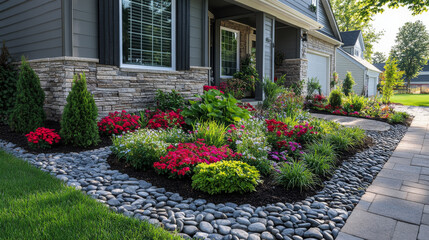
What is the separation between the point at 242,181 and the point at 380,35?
35471 mm

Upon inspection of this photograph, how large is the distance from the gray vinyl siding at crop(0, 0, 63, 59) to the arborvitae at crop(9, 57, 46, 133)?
534 millimetres

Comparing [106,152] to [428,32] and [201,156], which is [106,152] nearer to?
[201,156]

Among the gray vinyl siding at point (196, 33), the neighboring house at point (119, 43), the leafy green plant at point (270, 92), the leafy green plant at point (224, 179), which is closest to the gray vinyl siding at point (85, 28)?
the neighboring house at point (119, 43)

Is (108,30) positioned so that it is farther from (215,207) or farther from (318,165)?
(318,165)

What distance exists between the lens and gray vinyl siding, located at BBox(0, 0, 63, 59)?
466 centimetres

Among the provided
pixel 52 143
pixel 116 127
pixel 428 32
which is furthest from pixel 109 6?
pixel 428 32

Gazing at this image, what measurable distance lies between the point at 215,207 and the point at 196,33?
4942 mm

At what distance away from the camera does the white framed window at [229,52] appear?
921 cm

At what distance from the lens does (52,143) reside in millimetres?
3977

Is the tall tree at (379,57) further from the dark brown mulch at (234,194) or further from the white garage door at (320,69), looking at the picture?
the dark brown mulch at (234,194)

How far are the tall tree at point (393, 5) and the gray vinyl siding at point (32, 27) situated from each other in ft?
37.0

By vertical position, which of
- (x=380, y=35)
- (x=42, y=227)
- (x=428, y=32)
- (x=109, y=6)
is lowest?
(x=42, y=227)

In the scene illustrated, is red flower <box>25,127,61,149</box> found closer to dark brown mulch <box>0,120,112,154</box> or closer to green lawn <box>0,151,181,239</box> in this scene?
dark brown mulch <box>0,120,112,154</box>

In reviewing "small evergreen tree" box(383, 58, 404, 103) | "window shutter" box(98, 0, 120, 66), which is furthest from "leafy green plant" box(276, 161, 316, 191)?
"small evergreen tree" box(383, 58, 404, 103)
